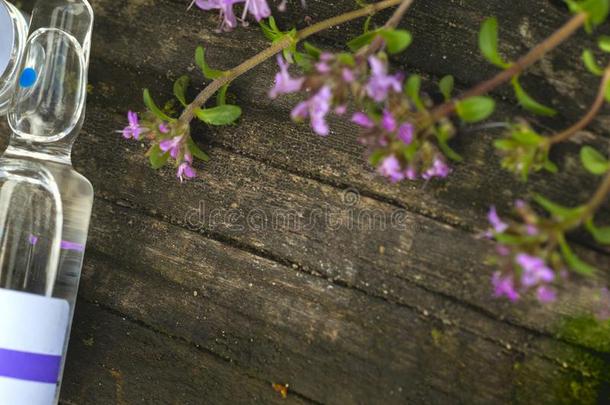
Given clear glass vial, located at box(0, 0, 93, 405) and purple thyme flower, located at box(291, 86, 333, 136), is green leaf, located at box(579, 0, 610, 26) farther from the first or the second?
clear glass vial, located at box(0, 0, 93, 405)

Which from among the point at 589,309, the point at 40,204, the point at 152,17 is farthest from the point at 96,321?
the point at 589,309

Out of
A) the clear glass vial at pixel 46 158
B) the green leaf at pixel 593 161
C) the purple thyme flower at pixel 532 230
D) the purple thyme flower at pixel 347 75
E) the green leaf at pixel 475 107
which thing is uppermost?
the purple thyme flower at pixel 347 75

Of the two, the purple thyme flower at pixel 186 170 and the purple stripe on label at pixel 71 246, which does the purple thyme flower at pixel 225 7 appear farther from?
the purple stripe on label at pixel 71 246

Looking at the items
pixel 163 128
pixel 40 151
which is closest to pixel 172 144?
pixel 163 128

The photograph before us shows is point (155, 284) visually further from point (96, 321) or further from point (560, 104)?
point (560, 104)

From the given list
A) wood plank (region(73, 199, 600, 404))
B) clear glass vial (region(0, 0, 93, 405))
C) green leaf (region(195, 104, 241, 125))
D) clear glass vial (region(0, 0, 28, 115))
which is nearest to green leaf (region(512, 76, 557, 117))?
wood plank (region(73, 199, 600, 404))

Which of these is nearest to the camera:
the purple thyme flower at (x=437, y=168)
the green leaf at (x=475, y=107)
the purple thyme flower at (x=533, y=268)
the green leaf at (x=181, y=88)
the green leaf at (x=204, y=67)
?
the purple thyme flower at (x=533, y=268)

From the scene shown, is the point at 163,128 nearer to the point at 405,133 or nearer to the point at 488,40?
the point at 405,133
